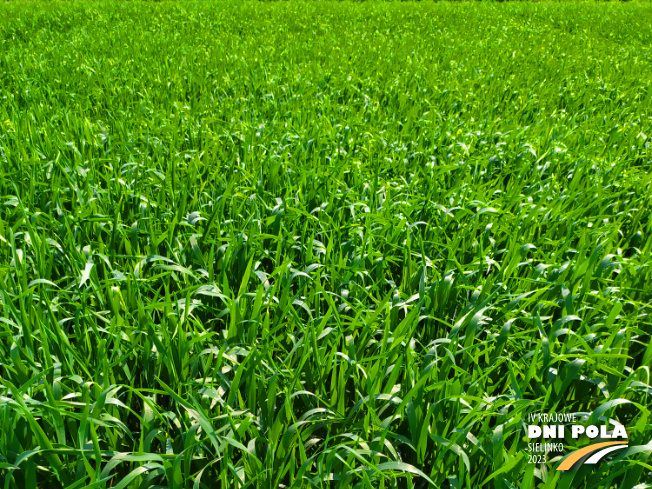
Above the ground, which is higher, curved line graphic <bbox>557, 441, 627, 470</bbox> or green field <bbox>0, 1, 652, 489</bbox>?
green field <bbox>0, 1, 652, 489</bbox>

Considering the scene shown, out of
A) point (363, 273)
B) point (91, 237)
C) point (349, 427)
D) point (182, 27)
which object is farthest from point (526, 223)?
point (182, 27)

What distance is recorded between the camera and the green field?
1321 mm

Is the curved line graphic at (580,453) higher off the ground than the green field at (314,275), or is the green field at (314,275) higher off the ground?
the green field at (314,275)

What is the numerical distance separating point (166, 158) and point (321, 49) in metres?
4.68

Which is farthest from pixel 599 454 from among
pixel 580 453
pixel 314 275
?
pixel 314 275

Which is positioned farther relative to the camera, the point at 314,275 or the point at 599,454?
the point at 314,275

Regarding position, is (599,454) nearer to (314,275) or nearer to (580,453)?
(580,453)

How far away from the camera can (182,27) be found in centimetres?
889

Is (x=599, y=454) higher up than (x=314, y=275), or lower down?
lower down

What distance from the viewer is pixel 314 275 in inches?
78.3

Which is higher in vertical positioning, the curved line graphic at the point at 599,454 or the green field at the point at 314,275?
the green field at the point at 314,275

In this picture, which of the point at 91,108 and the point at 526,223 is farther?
the point at 91,108

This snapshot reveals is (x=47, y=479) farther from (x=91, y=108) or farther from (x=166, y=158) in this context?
(x=91, y=108)

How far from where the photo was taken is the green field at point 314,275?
1.32 meters
